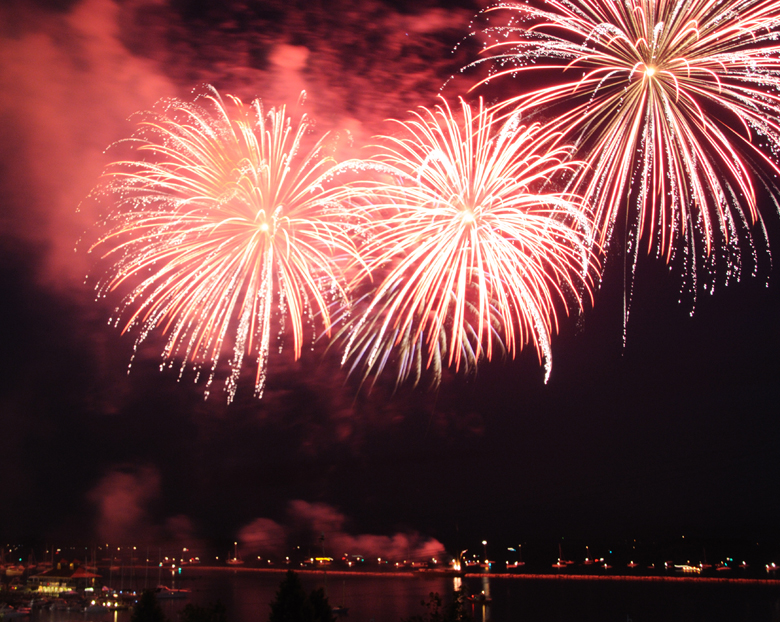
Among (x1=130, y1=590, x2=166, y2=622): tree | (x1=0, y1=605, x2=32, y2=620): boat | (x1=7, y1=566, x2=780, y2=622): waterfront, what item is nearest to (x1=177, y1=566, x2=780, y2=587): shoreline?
(x1=7, y1=566, x2=780, y2=622): waterfront

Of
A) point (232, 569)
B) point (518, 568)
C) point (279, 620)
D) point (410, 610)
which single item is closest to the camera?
point (279, 620)

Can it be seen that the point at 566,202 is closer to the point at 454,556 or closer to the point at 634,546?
the point at 454,556

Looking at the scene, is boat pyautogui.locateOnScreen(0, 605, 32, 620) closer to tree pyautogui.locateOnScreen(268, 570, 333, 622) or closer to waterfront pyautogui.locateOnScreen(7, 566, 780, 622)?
waterfront pyautogui.locateOnScreen(7, 566, 780, 622)

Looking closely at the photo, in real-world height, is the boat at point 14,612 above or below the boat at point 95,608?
above

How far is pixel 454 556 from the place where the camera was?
151625 millimetres

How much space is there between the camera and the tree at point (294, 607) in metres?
17.0

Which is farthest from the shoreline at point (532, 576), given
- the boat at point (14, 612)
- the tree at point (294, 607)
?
the tree at point (294, 607)

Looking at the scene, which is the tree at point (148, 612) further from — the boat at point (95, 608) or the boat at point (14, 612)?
the boat at point (95, 608)

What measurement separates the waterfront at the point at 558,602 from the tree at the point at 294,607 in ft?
132

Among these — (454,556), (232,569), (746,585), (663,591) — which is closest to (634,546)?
(454,556)

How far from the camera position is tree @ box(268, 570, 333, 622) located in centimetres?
1703

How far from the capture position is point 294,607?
17141mm

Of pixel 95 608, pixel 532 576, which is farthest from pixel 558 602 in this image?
pixel 532 576

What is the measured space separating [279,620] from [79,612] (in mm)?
67081
